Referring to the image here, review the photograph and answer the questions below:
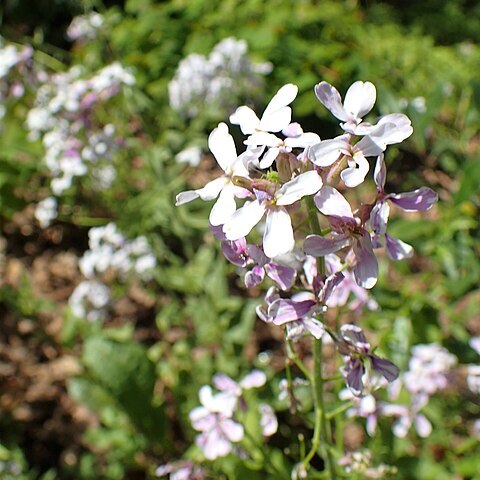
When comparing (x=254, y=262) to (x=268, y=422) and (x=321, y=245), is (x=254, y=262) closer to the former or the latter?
(x=321, y=245)

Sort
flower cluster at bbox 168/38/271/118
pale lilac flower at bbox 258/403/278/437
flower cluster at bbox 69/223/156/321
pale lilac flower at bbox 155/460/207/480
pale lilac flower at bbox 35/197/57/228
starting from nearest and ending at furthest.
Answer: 1. pale lilac flower at bbox 258/403/278/437
2. pale lilac flower at bbox 155/460/207/480
3. flower cluster at bbox 69/223/156/321
4. flower cluster at bbox 168/38/271/118
5. pale lilac flower at bbox 35/197/57/228

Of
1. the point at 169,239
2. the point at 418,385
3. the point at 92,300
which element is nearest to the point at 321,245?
the point at 418,385

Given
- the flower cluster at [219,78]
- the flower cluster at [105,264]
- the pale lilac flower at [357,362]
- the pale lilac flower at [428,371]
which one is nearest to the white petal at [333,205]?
the pale lilac flower at [357,362]

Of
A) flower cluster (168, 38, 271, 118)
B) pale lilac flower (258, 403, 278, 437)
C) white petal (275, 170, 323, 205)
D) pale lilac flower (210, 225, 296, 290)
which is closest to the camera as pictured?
white petal (275, 170, 323, 205)

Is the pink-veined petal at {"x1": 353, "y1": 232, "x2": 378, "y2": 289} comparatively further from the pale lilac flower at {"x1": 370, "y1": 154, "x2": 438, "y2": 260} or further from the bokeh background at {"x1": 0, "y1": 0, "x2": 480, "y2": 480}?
the bokeh background at {"x1": 0, "y1": 0, "x2": 480, "y2": 480}

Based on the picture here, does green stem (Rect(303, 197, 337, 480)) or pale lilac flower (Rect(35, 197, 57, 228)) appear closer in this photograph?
green stem (Rect(303, 197, 337, 480))

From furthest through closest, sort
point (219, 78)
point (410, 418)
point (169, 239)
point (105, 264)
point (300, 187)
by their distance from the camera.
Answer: point (169, 239) → point (219, 78) → point (105, 264) → point (410, 418) → point (300, 187)

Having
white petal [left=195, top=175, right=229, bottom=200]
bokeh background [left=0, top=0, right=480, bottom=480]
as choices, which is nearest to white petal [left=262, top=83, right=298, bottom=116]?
white petal [left=195, top=175, right=229, bottom=200]

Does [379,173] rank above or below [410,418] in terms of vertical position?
above
